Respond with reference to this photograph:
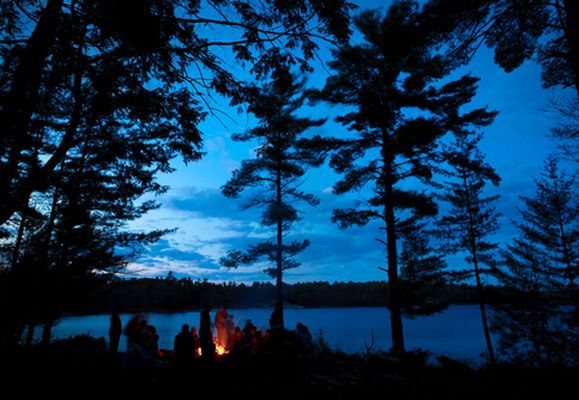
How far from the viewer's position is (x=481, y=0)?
18.0 ft

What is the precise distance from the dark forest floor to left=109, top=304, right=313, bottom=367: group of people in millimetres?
335

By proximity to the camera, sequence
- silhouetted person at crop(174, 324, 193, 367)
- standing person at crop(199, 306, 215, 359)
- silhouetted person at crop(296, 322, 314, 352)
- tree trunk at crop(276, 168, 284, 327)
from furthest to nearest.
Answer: tree trunk at crop(276, 168, 284, 327) → silhouetted person at crop(296, 322, 314, 352) → standing person at crop(199, 306, 215, 359) → silhouetted person at crop(174, 324, 193, 367)

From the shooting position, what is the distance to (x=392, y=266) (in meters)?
10.9

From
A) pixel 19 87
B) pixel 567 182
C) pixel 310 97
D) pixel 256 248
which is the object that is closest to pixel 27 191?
pixel 19 87

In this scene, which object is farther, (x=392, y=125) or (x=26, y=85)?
(x=392, y=125)

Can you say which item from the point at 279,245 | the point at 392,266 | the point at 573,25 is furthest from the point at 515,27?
the point at 279,245

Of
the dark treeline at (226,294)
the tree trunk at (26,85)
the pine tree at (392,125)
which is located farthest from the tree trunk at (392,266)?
the dark treeline at (226,294)

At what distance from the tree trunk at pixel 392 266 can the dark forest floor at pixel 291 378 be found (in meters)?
1.96

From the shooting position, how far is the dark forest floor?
17.5 ft

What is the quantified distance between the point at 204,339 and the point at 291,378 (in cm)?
313

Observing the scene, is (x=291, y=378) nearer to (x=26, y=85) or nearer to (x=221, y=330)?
(x=221, y=330)

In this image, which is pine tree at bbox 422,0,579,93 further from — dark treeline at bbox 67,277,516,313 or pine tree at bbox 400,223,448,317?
dark treeline at bbox 67,277,516,313

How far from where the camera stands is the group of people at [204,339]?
22.9 feet

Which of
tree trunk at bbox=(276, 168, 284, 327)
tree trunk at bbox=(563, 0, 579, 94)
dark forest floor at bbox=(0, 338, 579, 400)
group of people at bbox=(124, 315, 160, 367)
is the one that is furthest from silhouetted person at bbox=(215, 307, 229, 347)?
tree trunk at bbox=(563, 0, 579, 94)
